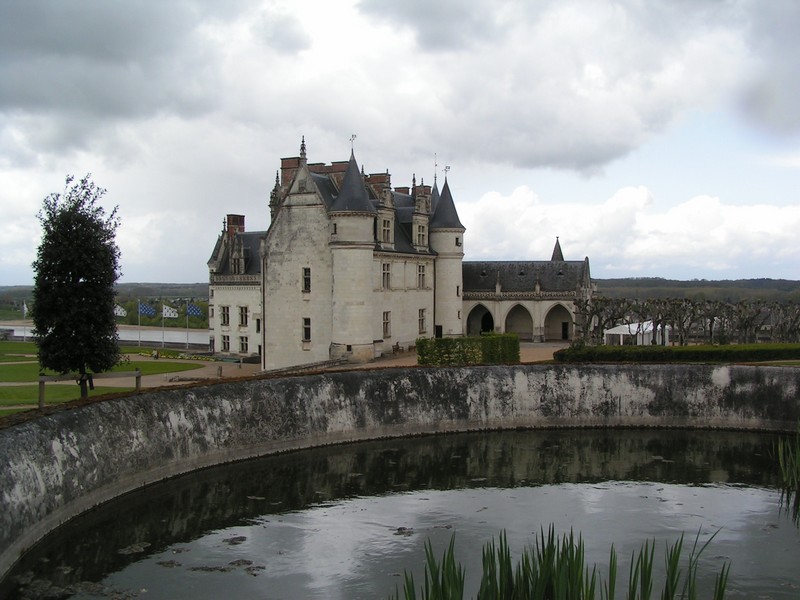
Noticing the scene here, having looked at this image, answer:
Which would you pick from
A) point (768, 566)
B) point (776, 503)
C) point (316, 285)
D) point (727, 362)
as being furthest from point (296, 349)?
point (768, 566)

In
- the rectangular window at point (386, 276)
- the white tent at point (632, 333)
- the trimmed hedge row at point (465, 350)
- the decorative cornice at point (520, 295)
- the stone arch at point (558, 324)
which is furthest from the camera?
the stone arch at point (558, 324)

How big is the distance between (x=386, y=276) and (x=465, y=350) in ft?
21.3

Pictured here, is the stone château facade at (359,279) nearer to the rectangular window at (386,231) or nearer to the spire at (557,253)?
the rectangular window at (386,231)

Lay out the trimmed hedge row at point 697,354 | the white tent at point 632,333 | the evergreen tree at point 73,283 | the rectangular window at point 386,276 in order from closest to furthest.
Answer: the evergreen tree at point 73,283 → the trimmed hedge row at point 697,354 → the rectangular window at point 386,276 → the white tent at point 632,333

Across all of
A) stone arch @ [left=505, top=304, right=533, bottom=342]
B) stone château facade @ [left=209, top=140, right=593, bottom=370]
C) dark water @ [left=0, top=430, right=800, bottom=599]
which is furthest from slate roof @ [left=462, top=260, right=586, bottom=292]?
dark water @ [left=0, top=430, right=800, bottom=599]

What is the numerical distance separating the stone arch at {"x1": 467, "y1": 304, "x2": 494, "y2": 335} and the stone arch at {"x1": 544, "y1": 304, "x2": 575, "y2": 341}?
321cm

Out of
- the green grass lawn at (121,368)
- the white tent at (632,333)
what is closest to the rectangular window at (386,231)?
the white tent at (632,333)

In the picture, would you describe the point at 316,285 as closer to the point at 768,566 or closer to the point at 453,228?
the point at 453,228

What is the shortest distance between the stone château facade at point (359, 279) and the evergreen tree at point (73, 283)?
1229cm

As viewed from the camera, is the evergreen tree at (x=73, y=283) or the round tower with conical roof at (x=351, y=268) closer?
the evergreen tree at (x=73, y=283)

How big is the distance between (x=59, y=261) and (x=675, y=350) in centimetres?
2261

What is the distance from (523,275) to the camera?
48.0 meters

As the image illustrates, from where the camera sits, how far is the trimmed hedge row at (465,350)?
33.0 metres

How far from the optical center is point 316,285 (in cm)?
3688
